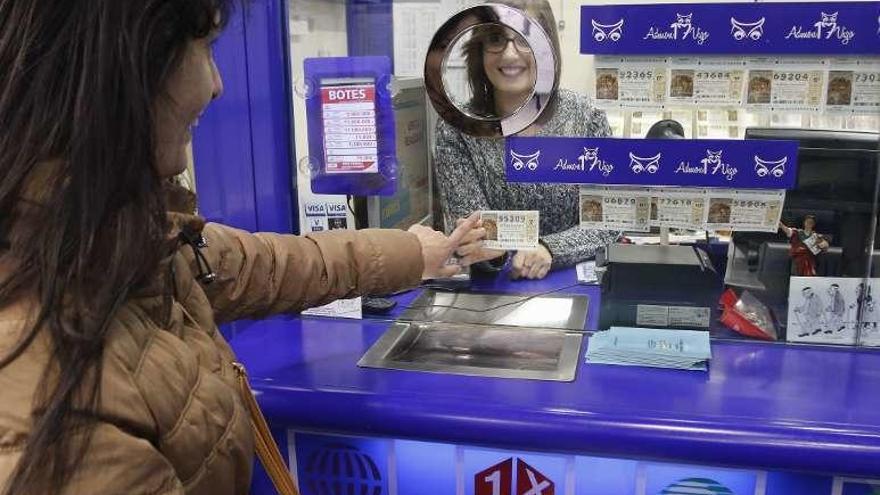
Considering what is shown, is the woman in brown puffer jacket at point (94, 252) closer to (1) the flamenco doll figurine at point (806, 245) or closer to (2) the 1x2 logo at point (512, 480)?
(2) the 1x2 logo at point (512, 480)

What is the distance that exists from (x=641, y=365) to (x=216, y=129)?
0.88 m

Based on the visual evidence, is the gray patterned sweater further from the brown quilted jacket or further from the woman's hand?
the brown quilted jacket

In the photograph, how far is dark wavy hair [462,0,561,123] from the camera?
1.37 metres

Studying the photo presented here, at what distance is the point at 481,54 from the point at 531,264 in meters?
0.44

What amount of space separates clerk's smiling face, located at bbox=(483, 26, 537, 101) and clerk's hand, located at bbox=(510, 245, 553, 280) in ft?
1.09

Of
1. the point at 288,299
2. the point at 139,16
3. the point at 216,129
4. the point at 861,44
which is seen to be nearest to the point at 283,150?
the point at 216,129

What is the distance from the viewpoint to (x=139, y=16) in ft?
2.10

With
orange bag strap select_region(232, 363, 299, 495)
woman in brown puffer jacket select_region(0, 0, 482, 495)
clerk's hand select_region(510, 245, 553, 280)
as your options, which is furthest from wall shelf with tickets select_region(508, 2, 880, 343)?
woman in brown puffer jacket select_region(0, 0, 482, 495)

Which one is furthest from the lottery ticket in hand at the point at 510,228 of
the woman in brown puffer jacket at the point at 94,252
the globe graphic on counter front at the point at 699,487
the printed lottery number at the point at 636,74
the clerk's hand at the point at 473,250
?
the woman in brown puffer jacket at the point at 94,252

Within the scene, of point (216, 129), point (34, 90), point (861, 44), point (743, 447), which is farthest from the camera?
point (216, 129)

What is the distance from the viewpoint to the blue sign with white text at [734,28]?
118 centimetres

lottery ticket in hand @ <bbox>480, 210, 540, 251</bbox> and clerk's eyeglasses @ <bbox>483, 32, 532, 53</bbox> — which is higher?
clerk's eyeglasses @ <bbox>483, 32, 532, 53</bbox>

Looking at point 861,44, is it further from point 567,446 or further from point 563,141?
point 567,446

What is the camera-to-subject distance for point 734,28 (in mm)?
1219
